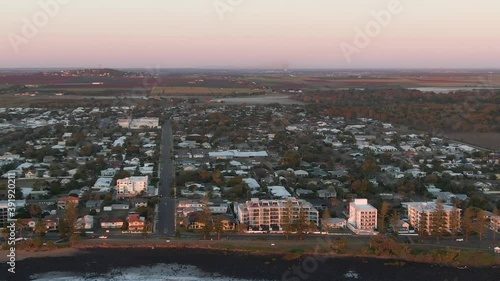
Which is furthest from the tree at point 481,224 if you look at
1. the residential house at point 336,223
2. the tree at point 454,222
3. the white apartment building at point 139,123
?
the white apartment building at point 139,123

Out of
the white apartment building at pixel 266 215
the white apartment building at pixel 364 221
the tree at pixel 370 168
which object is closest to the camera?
the white apartment building at pixel 364 221

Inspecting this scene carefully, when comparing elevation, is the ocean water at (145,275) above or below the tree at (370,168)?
below

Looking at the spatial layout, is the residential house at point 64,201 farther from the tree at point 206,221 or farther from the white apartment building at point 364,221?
the white apartment building at point 364,221

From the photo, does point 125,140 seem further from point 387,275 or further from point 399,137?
point 387,275

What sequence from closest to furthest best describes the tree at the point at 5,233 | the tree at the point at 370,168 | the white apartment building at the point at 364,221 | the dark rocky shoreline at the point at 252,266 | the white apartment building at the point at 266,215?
1. the dark rocky shoreline at the point at 252,266
2. the tree at the point at 5,233
3. the white apartment building at the point at 364,221
4. the white apartment building at the point at 266,215
5. the tree at the point at 370,168

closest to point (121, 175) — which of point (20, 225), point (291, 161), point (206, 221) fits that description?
point (20, 225)

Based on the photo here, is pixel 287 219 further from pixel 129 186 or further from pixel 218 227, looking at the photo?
pixel 129 186

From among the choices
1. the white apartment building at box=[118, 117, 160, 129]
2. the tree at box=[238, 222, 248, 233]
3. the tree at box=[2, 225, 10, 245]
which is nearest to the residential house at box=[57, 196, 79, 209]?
the tree at box=[2, 225, 10, 245]
